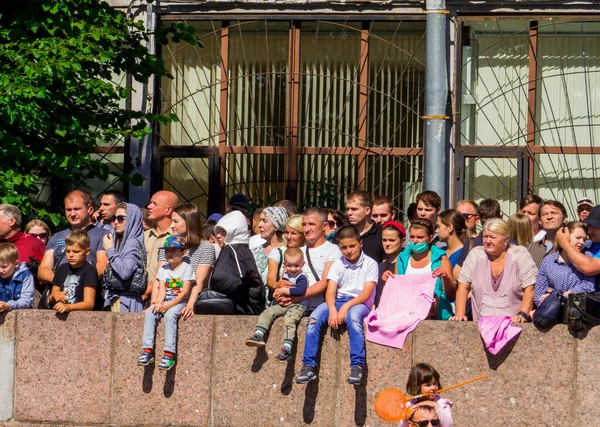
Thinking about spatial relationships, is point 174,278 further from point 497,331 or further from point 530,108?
point 530,108

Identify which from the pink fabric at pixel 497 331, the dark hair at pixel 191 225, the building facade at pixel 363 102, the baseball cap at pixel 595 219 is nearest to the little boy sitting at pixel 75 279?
the dark hair at pixel 191 225

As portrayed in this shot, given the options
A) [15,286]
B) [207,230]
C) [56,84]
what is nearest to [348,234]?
[207,230]

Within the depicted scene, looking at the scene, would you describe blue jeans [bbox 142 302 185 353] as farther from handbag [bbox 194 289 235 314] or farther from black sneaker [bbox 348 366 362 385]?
black sneaker [bbox 348 366 362 385]

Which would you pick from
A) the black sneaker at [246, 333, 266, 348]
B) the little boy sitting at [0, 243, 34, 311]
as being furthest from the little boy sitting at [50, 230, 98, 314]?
the black sneaker at [246, 333, 266, 348]

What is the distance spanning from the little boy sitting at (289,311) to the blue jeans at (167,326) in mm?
709

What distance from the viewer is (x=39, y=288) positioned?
40.2 feet

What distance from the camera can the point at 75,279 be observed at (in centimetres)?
1139

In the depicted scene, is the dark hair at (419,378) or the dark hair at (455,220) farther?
the dark hair at (455,220)

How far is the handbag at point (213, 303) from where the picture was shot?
11203mm

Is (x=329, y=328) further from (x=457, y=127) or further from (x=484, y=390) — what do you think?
(x=457, y=127)

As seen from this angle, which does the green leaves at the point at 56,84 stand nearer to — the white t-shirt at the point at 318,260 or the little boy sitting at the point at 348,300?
the white t-shirt at the point at 318,260

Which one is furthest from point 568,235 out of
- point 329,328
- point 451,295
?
point 329,328

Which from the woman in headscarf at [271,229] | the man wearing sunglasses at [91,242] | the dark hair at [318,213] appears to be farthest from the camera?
the woman in headscarf at [271,229]

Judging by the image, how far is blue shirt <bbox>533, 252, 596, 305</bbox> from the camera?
33.9 feet
